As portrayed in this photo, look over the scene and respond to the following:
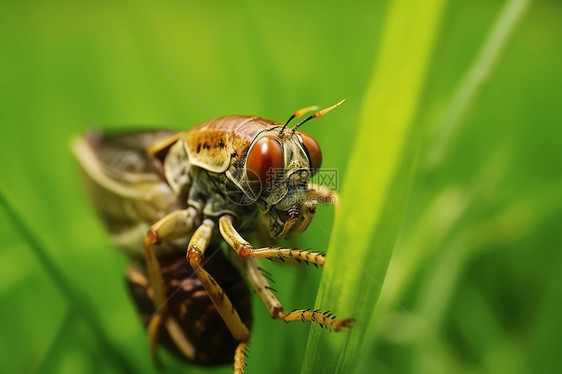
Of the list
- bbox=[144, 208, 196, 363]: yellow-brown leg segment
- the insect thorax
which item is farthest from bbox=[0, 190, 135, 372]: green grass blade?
the insect thorax

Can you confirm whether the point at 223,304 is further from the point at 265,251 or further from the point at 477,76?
the point at 477,76

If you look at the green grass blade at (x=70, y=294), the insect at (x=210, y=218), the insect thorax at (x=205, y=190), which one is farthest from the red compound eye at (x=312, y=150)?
the green grass blade at (x=70, y=294)

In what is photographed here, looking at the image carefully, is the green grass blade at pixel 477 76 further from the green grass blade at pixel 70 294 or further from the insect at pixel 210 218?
the green grass blade at pixel 70 294

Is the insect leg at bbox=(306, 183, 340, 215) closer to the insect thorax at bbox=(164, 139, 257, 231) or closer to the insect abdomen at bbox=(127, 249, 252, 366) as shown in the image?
the insect thorax at bbox=(164, 139, 257, 231)

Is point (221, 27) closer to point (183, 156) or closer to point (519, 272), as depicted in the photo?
point (183, 156)

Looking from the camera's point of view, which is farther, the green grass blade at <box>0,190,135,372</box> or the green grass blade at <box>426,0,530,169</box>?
the green grass blade at <box>426,0,530,169</box>

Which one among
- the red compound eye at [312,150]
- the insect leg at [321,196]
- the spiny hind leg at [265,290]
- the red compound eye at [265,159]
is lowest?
the spiny hind leg at [265,290]

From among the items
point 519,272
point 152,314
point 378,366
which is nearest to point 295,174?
point 152,314
